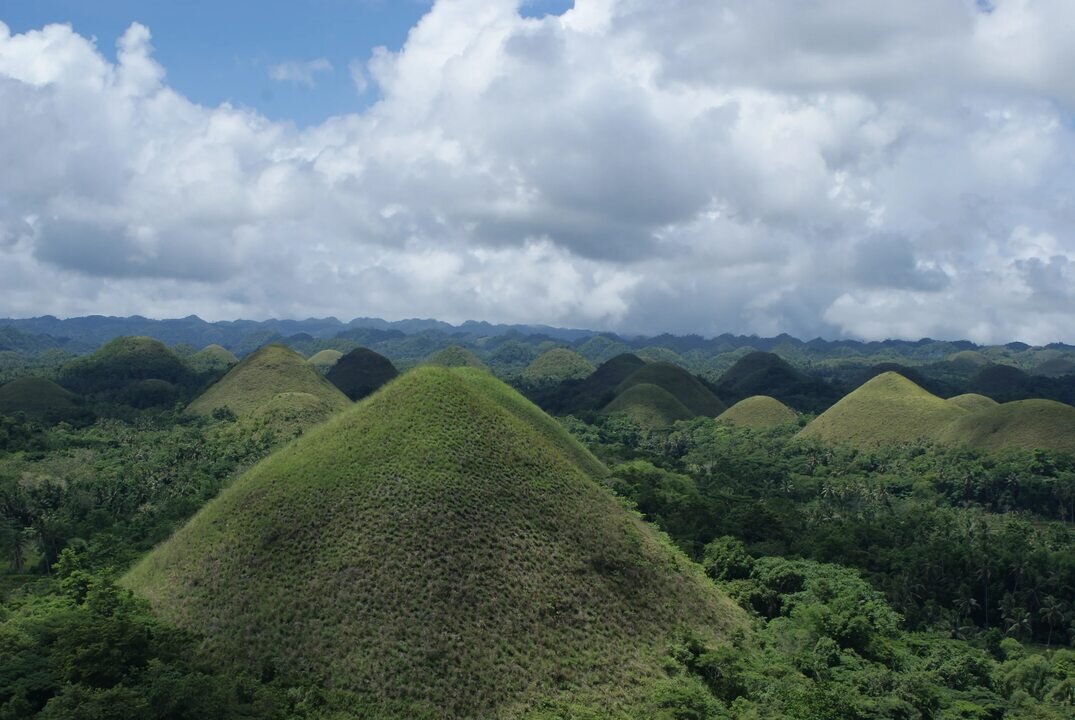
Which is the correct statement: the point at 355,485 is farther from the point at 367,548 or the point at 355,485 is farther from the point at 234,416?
the point at 234,416

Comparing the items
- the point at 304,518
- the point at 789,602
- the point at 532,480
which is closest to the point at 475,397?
the point at 532,480

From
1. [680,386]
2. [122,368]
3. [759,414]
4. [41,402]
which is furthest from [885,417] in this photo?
[122,368]

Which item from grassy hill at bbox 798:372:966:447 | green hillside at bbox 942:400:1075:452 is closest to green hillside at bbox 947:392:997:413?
grassy hill at bbox 798:372:966:447

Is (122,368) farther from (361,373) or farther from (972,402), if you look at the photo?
(972,402)

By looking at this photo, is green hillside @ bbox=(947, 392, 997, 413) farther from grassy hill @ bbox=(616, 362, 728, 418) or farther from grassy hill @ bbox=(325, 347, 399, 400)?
grassy hill @ bbox=(325, 347, 399, 400)

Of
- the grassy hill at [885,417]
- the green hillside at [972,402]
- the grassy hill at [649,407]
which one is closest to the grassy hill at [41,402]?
the grassy hill at [649,407]

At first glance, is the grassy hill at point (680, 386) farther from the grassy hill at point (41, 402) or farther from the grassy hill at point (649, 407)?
the grassy hill at point (41, 402)
